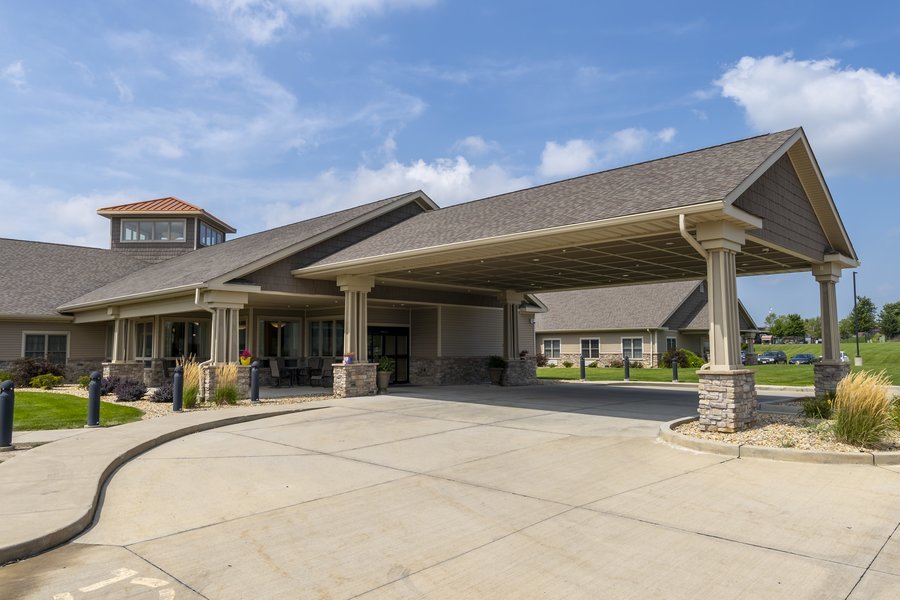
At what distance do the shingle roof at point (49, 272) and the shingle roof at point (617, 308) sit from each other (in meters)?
26.7

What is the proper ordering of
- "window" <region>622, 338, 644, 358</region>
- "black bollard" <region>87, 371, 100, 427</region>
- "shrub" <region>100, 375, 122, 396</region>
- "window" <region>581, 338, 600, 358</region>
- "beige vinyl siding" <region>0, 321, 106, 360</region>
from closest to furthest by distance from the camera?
1. "black bollard" <region>87, 371, 100, 427</region>
2. "shrub" <region>100, 375, 122, 396</region>
3. "beige vinyl siding" <region>0, 321, 106, 360</region>
4. "window" <region>622, 338, 644, 358</region>
5. "window" <region>581, 338, 600, 358</region>

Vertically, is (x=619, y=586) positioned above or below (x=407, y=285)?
below

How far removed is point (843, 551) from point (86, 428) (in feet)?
42.2

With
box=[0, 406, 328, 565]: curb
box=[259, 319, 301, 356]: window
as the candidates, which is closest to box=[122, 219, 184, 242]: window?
box=[259, 319, 301, 356]: window

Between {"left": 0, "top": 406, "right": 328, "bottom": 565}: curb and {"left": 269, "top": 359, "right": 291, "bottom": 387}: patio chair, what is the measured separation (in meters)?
9.88

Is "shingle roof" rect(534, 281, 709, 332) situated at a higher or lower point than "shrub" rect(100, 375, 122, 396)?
higher

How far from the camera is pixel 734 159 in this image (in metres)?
12.2

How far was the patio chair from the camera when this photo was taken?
23.0 m

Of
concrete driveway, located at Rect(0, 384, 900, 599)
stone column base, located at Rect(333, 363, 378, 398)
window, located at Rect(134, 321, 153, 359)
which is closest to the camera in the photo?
concrete driveway, located at Rect(0, 384, 900, 599)

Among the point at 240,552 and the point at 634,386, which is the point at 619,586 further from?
the point at 634,386

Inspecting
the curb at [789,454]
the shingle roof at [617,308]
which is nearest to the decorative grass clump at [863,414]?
the curb at [789,454]

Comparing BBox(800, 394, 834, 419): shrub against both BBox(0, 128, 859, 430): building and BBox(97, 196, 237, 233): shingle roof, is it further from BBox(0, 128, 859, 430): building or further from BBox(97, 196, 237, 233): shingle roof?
BBox(97, 196, 237, 233): shingle roof

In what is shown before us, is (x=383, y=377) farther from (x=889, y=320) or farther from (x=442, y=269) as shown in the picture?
(x=889, y=320)

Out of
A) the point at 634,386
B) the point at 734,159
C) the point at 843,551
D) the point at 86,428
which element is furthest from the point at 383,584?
the point at 634,386
